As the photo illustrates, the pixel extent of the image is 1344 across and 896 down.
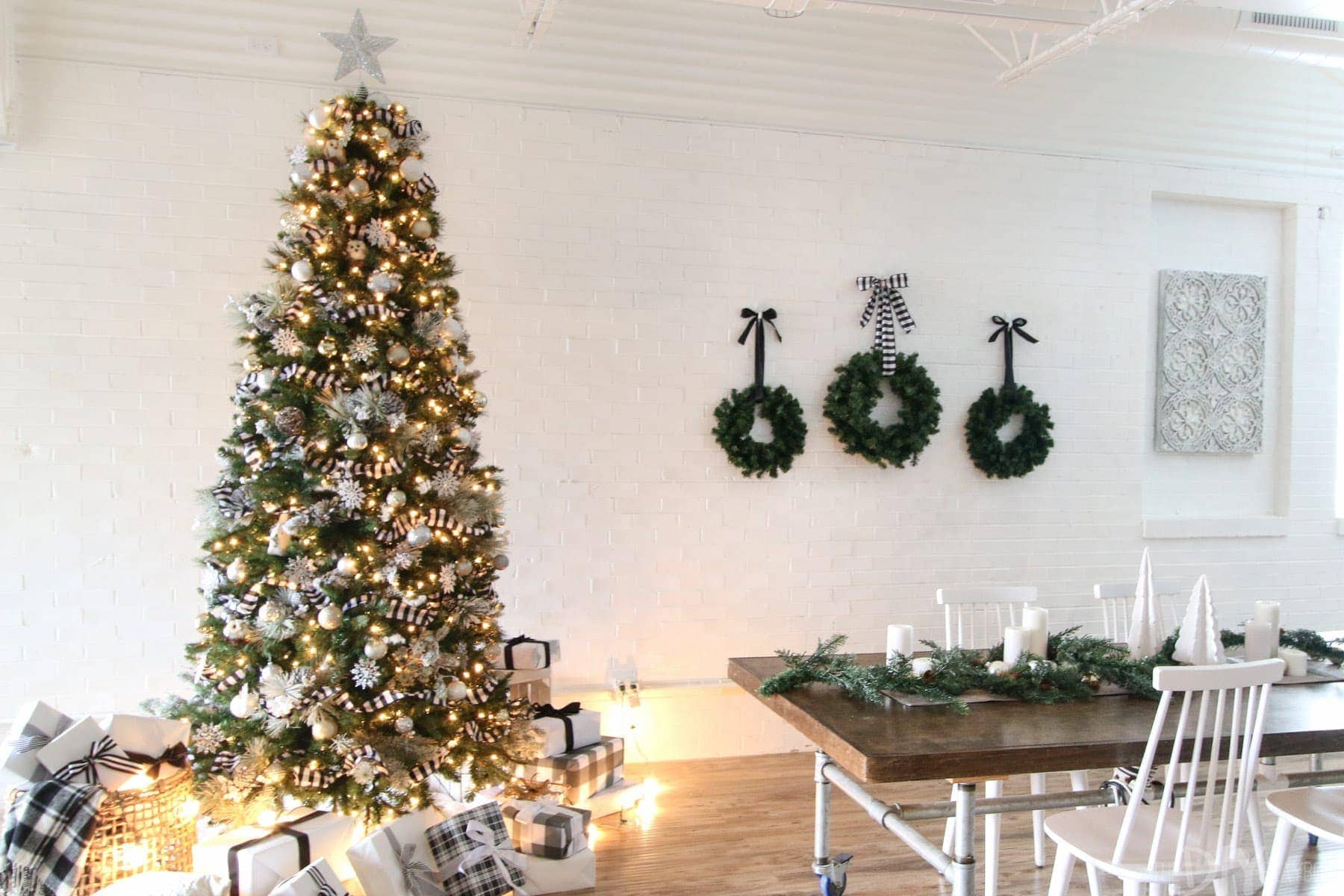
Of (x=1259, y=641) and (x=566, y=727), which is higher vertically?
(x=1259, y=641)

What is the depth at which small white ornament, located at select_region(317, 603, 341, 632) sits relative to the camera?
273 cm

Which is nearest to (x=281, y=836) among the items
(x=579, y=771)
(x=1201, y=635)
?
(x=579, y=771)

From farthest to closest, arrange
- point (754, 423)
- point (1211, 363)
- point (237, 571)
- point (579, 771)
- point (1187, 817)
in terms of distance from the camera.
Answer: point (1211, 363) < point (754, 423) < point (579, 771) < point (237, 571) < point (1187, 817)

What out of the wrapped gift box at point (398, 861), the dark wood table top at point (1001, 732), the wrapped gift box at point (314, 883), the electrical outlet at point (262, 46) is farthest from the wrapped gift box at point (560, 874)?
the electrical outlet at point (262, 46)

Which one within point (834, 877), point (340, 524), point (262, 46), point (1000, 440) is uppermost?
point (262, 46)

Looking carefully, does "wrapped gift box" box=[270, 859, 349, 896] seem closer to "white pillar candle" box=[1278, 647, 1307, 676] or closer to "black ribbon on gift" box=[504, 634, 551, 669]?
"black ribbon on gift" box=[504, 634, 551, 669]

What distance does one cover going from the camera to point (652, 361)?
14.0ft

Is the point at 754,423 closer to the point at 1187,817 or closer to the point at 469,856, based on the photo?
the point at 469,856

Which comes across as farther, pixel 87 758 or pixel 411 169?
pixel 411 169

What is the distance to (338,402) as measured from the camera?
2797 millimetres

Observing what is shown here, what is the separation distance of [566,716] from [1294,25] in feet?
13.1

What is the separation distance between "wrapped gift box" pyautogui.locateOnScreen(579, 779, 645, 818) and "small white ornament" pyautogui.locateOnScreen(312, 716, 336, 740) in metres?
1.07

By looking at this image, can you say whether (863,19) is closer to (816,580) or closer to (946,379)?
(946,379)

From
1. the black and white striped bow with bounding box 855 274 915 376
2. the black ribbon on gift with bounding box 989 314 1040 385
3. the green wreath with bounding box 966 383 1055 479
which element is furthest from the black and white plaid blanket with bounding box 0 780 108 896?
the black ribbon on gift with bounding box 989 314 1040 385
